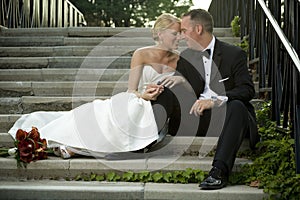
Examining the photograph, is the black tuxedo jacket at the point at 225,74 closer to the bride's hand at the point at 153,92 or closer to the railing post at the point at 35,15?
the bride's hand at the point at 153,92

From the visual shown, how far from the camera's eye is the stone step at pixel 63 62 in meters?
6.06

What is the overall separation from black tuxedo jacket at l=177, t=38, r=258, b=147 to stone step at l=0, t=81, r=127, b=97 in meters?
1.21

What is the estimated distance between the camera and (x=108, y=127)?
3957mm

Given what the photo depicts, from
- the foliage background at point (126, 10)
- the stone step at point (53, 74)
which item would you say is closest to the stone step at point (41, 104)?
the stone step at point (53, 74)

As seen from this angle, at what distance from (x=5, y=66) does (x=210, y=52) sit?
9.59ft

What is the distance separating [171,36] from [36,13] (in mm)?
6080

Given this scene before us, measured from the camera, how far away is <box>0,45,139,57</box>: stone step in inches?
256

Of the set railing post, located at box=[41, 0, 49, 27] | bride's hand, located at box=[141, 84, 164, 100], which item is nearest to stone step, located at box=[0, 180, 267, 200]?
bride's hand, located at box=[141, 84, 164, 100]

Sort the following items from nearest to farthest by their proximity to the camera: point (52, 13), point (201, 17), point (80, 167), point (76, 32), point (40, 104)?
point (80, 167), point (201, 17), point (40, 104), point (76, 32), point (52, 13)

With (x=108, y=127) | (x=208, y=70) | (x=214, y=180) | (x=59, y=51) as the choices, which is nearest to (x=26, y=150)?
(x=108, y=127)

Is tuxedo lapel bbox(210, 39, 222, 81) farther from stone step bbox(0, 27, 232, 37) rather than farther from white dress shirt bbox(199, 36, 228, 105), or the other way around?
stone step bbox(0, 27, 232, 37)

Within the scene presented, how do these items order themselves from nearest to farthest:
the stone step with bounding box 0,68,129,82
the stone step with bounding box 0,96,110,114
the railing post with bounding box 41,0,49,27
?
1. the stone step with bounding box 0,96,110,114
2. the stone step with bounding box 0,68,129,82
3. the railing post with bounding box 41,0,49,27

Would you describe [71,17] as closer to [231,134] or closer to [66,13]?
[66,13]

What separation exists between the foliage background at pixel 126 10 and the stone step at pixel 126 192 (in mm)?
14721
